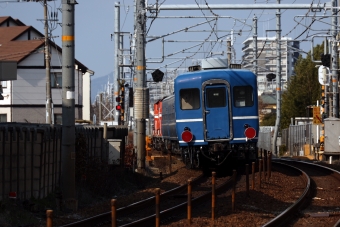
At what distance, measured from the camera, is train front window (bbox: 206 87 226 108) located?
60.1 feet

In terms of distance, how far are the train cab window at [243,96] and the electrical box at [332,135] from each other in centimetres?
1014

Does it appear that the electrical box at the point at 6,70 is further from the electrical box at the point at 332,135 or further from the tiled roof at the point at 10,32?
the tiled roof at the point at 10,32

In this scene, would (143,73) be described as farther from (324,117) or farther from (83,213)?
(324,117)

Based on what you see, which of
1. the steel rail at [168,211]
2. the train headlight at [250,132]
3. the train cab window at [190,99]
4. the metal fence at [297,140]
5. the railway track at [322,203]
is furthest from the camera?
the metal fence at [297,140]

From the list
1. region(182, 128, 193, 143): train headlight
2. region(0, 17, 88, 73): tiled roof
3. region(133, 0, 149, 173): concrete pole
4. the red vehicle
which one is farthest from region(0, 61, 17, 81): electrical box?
region(0, 17, 88, 73): tiled roof

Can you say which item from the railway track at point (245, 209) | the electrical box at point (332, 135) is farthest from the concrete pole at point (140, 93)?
the electrical box at point (332, 135)

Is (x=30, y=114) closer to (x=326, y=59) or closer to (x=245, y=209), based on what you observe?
(x=326, y=59)

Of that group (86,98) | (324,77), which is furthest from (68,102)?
(86,98)

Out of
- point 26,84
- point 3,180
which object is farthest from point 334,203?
point 26,84

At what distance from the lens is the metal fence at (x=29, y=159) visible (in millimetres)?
11422

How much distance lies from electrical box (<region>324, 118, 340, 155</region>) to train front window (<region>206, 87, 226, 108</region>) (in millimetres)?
10591

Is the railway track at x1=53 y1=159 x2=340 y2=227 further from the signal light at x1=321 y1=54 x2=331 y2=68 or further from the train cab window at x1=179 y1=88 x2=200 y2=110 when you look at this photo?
the signal light at x1=321 y1=54 x2=331 y2=68

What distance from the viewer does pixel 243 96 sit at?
18.4 m

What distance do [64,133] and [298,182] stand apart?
7415mm
